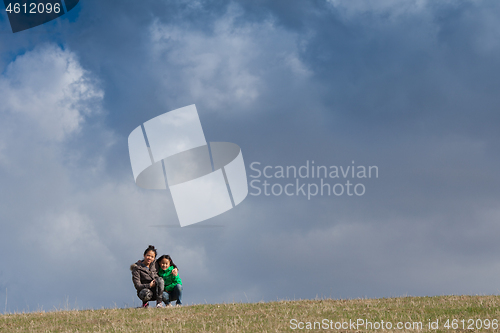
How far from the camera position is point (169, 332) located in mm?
13742

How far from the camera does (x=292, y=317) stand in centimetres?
1532

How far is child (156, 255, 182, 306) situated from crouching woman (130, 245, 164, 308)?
0.95 ft

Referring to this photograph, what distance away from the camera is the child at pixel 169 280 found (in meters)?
19.2

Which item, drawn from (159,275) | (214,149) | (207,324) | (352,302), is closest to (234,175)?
(214,149)

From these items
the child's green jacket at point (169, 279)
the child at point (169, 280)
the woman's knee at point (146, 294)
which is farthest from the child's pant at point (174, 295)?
the woman's knee at point (146, 294)

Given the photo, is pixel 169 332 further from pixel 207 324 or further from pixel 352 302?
pixel 352 302

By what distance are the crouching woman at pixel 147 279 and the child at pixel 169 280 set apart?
0.95ft

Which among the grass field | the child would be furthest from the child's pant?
the grass field

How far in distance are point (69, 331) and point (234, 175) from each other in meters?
12.2

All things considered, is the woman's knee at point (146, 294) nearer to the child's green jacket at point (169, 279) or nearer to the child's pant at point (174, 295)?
the child's pant at point (174, 295)

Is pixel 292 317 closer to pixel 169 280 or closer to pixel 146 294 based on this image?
pixel 169 280

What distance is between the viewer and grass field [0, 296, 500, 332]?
44.8 feet

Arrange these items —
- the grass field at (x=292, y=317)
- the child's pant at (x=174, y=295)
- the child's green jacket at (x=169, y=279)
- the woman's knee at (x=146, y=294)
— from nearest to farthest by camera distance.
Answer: the grass field at (x=292, y=317)
the woman's knee at (x=146, y=294)
the child's pant at (x=174, y=295)
the child's green jacket at (x=169, y=279)

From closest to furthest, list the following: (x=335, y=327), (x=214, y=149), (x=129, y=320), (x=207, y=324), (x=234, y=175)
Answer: (x=335, y=327) → (x=207, y=324) → (x=129, y=320) → (x=234, y=175) → (x=214, y=149)
